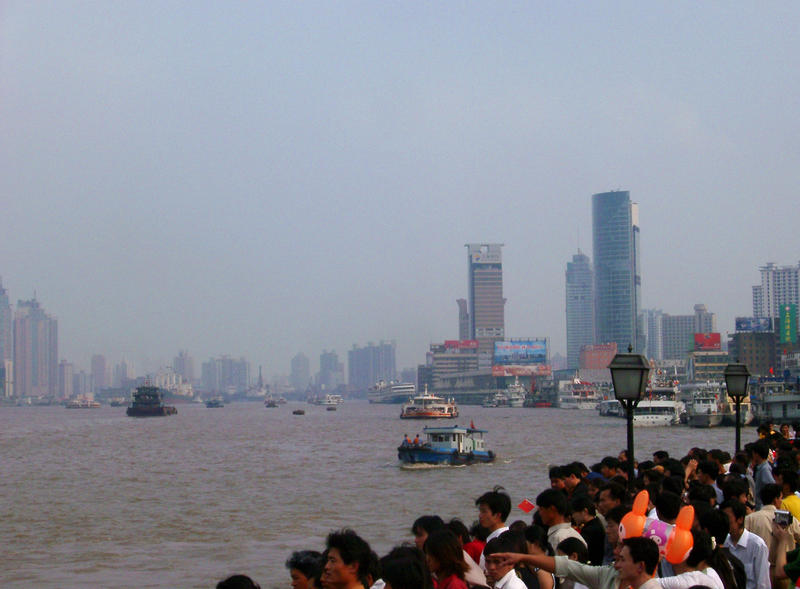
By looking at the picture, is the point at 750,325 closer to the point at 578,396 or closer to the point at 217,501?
the point at 578,396

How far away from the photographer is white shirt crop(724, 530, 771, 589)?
308 inches

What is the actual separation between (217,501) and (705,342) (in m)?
162

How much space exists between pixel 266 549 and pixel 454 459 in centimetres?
2534

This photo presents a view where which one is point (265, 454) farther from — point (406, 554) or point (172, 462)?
point (406, 554)

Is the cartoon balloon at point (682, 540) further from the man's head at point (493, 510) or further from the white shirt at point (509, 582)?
the man's head at point (493, 510)

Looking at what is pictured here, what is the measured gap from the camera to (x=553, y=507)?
26.2 feet

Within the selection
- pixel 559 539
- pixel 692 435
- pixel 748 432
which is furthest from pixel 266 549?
pixel 748 432

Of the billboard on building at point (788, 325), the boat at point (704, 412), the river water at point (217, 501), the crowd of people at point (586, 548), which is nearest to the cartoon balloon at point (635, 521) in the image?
the crowd of people at point (586, 548)

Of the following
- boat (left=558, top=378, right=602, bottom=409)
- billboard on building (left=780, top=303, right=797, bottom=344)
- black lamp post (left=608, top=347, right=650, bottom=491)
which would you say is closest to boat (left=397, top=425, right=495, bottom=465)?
black lamp post (left=608, top=347, right=650, bottom=491)

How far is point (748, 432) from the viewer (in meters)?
76.1

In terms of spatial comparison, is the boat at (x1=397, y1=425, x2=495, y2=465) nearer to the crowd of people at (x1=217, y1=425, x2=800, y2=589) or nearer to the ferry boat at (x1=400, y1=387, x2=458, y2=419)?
the crowd of people at (x1=217, y1=425, x2=800, y2=589)

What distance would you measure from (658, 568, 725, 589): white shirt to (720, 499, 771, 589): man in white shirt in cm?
148

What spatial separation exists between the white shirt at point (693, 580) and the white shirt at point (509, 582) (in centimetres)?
81

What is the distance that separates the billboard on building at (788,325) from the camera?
170375 mm
